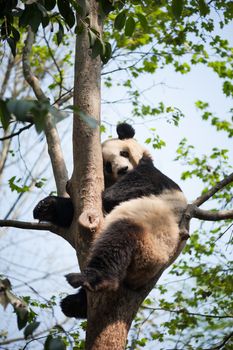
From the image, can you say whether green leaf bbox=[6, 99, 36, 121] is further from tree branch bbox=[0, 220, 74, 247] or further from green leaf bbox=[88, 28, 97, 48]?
tree branch bbox=[0, 220, 74, 247]

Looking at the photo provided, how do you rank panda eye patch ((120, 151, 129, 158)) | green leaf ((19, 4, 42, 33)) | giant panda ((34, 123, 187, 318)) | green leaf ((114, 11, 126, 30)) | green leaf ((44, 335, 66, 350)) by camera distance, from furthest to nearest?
1. panda eye patch ((120, 151, 129, 158))
2. giant panda ((34, 123, 187, 318))
3. green leaf ((114, 11, 126, 30))
4. green leaf ((19, 4, 42, 33))
5. green leaf ((44, 335, 66, 350))

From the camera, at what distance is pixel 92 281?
3318 millimetres

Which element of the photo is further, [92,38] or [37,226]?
[37,226]

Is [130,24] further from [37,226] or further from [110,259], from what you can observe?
[37,226]

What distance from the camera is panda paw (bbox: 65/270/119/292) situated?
3.27 metres

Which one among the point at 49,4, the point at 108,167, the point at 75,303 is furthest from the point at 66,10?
the point at 108,167

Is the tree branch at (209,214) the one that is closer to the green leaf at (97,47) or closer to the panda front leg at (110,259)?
the panda front leg at (110,259)

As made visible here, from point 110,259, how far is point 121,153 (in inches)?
96.5

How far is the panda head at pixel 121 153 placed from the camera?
552 cm

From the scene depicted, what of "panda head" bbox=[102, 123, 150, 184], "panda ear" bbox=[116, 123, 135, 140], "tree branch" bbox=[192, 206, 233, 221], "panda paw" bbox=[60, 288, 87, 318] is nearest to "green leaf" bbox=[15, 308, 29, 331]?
"panda paw" bbox=[60, 288, 87, 318]

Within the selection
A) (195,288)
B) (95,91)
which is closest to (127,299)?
(95,91)

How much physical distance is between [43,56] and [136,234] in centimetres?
882

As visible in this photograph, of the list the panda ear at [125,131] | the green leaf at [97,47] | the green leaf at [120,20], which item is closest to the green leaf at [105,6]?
the green leaf at [120,20]

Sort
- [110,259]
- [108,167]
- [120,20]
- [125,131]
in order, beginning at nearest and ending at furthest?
[120,20] → [110,259] → [108,167] → [125,131]
